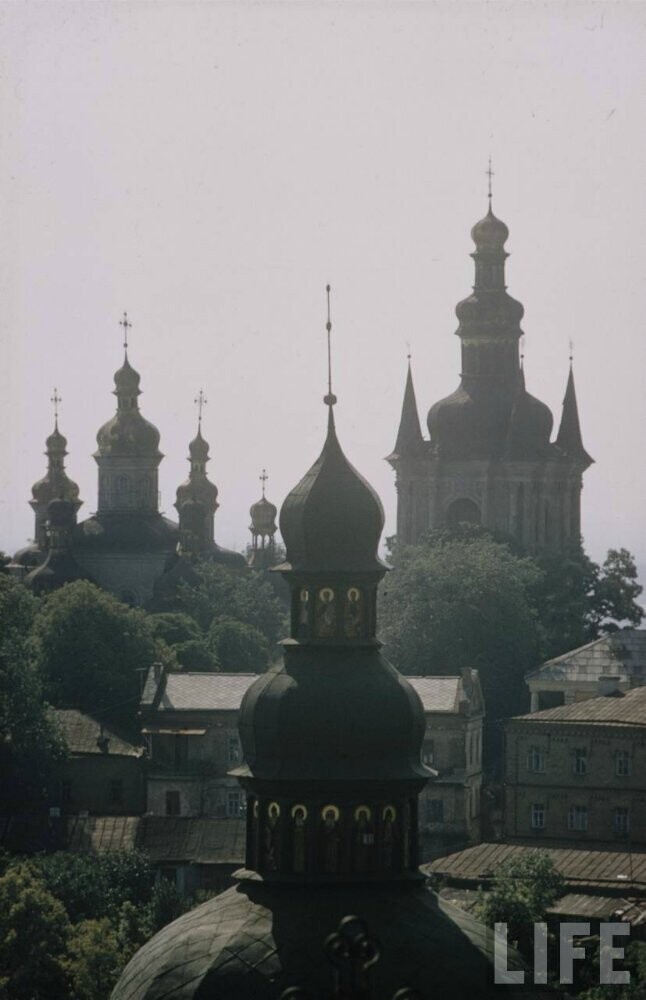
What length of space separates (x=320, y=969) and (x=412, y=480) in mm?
112305

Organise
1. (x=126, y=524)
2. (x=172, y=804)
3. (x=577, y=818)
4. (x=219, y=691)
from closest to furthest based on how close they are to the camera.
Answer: (x=577, y=818), (x=172, y=804), (x=219, y=691), (x=126, y=524)

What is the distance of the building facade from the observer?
91062mm

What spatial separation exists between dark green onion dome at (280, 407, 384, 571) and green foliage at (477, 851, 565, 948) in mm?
29514

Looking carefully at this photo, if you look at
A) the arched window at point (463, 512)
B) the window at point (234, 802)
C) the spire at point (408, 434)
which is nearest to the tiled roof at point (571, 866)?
the window at point (234, 802)

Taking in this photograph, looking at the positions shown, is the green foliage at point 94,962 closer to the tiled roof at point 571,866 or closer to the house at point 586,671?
the tiled roof at point 571,866

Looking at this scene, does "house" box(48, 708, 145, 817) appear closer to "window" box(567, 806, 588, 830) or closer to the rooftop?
the rooftop

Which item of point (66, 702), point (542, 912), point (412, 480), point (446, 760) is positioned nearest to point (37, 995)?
point (542, 912)

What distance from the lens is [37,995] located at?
220 ft

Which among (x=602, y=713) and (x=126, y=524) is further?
(x=126, y=524)

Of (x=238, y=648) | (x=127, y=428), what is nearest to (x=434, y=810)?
(x=238, y=648)

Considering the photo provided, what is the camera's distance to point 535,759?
92.9 metres

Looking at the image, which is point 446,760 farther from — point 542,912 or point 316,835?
point 316,835

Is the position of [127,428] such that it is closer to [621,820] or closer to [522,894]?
[621,820]

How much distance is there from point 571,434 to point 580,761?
197ft
